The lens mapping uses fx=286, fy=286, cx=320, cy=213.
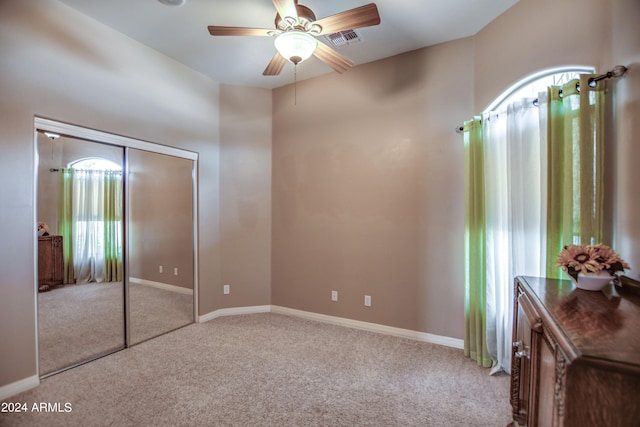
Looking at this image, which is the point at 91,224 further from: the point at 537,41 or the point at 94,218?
the point at 537,41

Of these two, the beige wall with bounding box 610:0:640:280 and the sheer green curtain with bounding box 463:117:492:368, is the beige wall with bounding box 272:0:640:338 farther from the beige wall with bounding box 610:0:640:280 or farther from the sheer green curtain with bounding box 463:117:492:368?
the beige wall with bounding box 610:0:640:280

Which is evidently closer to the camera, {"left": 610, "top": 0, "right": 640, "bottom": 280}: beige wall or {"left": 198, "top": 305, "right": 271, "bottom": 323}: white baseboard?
{"left": 610, "top": 0, "right": 640, "bottom": 280}: beige wall

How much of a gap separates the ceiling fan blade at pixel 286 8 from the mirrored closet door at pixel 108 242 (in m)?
2.03

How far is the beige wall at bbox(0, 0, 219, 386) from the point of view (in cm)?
210

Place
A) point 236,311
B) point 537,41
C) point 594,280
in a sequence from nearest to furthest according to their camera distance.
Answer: point 594,280
point 537,41
point 236,311

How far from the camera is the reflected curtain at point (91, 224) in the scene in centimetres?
257

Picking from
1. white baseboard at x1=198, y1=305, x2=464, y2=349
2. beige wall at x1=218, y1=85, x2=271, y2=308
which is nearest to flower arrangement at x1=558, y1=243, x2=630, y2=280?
white baseboard at x1=198, y1=305, x2=464, y2=349

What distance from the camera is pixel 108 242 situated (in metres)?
2.83

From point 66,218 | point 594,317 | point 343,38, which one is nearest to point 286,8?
point 343,38

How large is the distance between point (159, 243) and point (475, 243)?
3331 millimetres

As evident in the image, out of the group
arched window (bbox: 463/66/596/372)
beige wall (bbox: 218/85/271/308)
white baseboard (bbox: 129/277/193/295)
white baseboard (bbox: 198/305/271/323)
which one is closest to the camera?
arched window (bbox: 463/66/596/372)

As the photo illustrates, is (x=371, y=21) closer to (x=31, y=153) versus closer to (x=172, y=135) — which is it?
(x=172, y=135)

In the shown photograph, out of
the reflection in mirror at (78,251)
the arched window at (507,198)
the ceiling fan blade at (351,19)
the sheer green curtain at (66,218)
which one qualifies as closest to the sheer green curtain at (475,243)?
the arched window at (507,198)

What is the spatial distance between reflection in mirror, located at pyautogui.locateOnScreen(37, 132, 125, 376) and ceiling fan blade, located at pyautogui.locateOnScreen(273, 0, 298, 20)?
2.11m
